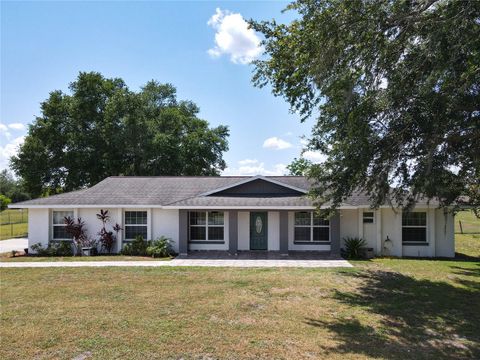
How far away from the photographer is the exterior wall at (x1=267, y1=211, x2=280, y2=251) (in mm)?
18453

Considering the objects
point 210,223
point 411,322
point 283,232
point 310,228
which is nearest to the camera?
point 411,322

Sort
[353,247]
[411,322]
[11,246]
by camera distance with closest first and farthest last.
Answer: [411,322]
[353,247]
[11,246]

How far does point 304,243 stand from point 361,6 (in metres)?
12.7

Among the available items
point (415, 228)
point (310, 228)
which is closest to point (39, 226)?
point (310, 228)

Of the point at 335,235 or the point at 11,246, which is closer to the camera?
the point at 335,235

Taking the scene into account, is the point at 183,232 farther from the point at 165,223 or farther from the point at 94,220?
the point at 94,220

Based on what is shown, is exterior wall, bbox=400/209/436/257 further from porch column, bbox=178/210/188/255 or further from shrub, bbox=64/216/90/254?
shrub, bbox=64/216/90/254

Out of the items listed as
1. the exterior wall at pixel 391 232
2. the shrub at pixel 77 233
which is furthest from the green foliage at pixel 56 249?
the exterior wall at pixel 391 232

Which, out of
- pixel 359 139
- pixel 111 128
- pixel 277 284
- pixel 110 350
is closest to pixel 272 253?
pixel 277 284

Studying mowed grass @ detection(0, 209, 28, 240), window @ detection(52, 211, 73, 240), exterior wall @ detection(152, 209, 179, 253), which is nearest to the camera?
exterior wall @ detection(152, 209, 179, 253)

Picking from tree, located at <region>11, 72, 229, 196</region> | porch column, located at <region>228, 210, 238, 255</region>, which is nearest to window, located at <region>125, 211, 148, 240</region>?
porch column, located at <region>228, 210, 238, 255</region>

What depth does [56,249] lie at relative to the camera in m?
17.9

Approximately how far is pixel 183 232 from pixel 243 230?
9.99ft

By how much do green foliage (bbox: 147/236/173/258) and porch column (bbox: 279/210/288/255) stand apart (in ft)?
17.3
